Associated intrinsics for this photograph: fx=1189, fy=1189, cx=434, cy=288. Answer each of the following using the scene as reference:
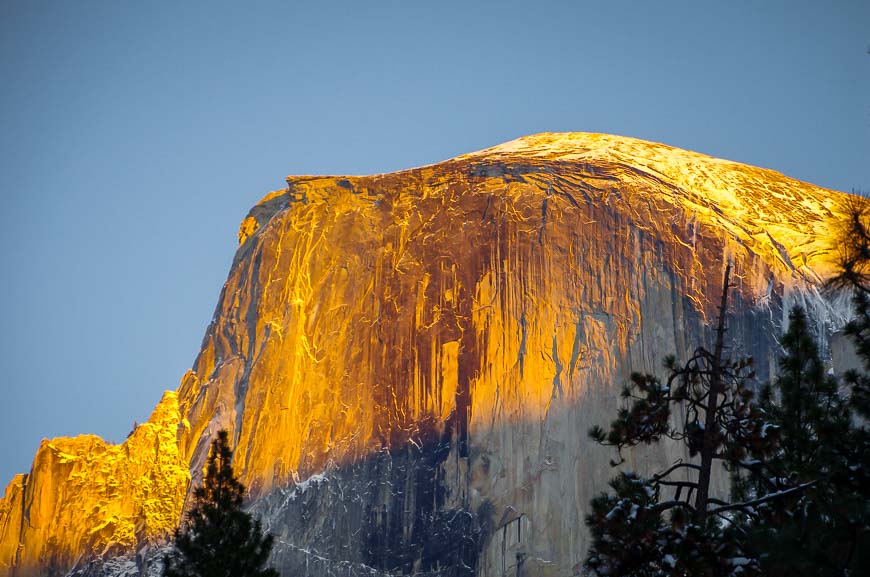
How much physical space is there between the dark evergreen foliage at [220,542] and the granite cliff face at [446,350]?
80.6 ft

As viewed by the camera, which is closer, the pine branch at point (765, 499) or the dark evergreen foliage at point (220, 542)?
the pine branch at point (765, 499)

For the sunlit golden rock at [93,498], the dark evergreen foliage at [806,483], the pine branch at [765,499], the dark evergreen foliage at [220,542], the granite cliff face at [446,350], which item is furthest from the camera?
the sunlit golden rock at [93,498]

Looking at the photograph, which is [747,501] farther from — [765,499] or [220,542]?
[220,542]

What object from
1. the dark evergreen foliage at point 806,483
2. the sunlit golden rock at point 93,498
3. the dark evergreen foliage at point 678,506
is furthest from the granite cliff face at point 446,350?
the dark evergreen foliage at point 678,506

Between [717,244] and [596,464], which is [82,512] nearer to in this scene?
[596,464]

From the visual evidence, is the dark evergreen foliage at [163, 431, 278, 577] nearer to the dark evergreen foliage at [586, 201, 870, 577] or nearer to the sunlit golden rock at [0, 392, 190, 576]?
the dark evergreen foliage at [586, 201, 870, 577]

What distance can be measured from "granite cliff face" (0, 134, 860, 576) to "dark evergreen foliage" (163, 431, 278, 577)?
24.6 m

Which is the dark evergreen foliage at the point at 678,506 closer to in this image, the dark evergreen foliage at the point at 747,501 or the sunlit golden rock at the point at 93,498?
the dark evergreen foliage at the point at 747,501

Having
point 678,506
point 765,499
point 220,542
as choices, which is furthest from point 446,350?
point 765,499

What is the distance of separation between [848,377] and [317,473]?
45.2 metres

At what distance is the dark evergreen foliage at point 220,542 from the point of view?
31750mm

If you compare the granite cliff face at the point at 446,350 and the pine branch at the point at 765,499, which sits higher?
the granite cliff face at the point at 446,350

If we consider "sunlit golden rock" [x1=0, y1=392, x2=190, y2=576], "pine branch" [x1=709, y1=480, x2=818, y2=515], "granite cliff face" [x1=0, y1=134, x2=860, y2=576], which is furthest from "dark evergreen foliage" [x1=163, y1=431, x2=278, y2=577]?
"sunlit golden rock" [x1=0, y1=392, x2=190, y2=576]

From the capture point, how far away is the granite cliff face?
58.6 meters
